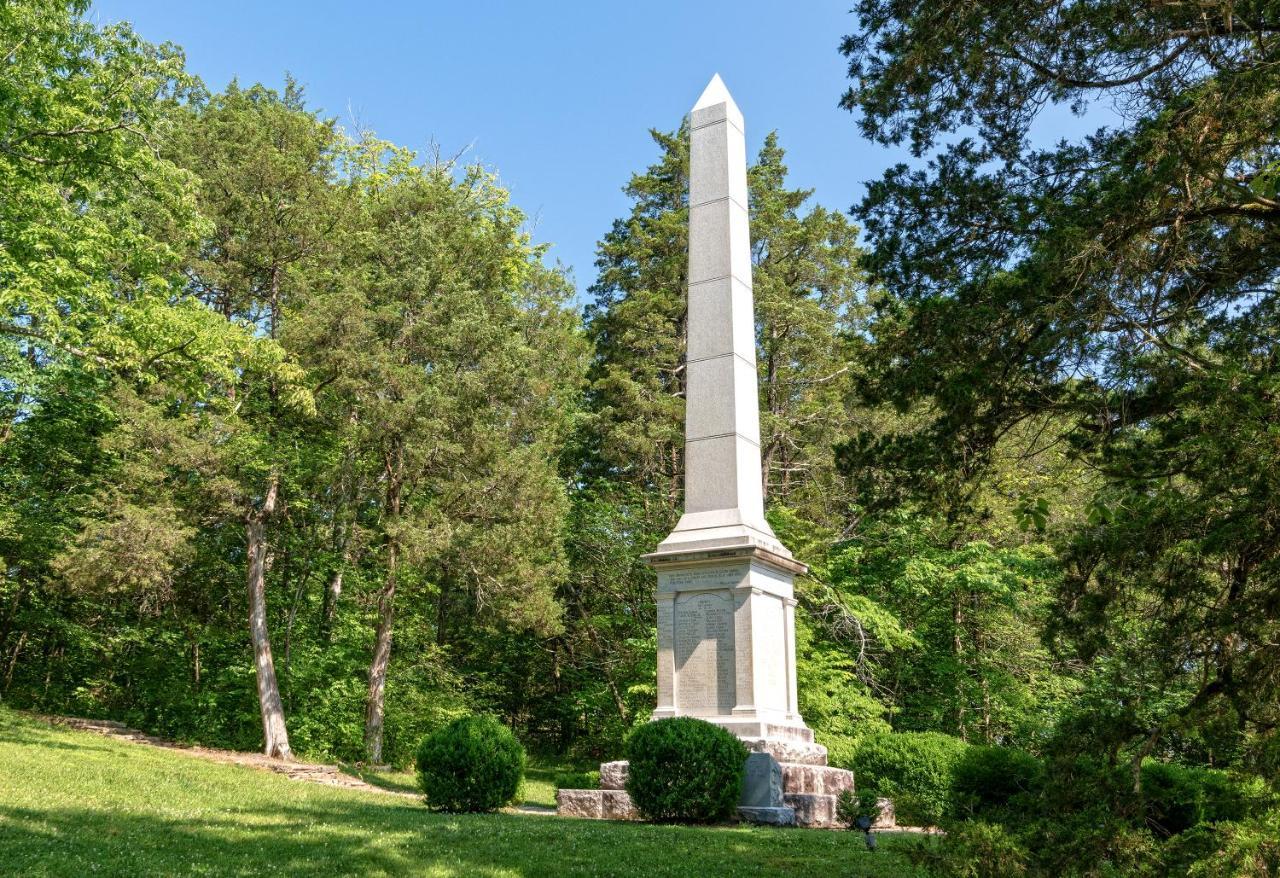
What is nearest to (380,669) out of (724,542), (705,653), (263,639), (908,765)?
(263,639)

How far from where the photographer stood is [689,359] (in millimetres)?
13602

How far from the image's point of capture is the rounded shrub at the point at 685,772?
980 centimetres

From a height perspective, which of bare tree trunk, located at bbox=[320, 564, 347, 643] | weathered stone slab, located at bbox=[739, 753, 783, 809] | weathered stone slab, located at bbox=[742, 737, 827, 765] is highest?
bare tree trunk, located at bbox=[320, 564, 347, 643]

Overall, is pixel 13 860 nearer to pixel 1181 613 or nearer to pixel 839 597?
pixel 1181 613

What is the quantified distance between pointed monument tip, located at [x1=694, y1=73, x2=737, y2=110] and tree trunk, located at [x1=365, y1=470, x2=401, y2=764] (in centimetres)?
1013

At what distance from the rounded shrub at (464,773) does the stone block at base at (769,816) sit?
3.02 metres

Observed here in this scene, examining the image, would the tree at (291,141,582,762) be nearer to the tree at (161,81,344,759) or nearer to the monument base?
the tree at (161,81,344,759)

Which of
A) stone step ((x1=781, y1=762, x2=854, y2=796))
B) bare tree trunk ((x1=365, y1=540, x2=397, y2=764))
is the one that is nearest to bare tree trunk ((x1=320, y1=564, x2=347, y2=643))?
bare tree trunk ((x1=365, y1=540, x2=397, y2=764))

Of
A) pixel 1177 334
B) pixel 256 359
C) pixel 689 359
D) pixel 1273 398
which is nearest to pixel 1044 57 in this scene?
pixel 1177 334

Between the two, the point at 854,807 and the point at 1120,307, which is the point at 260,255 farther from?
the point at 1120,307

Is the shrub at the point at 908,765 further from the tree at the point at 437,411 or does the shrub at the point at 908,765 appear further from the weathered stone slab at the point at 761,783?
the tree at the point at 437,411

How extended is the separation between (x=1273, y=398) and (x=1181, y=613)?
3.67 feet

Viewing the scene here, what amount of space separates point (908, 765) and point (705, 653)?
426 cm

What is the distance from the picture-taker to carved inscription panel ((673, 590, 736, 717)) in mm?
11891
